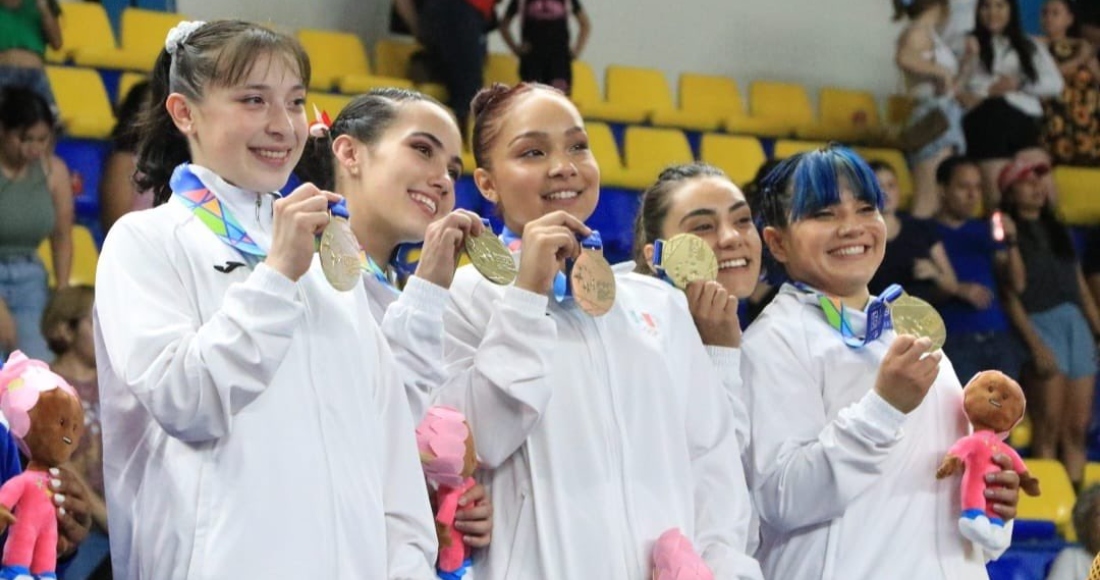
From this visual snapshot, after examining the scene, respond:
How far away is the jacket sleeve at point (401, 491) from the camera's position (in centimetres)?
251

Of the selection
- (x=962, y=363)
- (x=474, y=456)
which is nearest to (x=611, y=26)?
(x=962, y=363)

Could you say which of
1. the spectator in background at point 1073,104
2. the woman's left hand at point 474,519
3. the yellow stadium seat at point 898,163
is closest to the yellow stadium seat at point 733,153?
the yellow stadium seat at point 898,163

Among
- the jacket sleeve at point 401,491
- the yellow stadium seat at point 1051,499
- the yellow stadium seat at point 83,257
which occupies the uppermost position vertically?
the jacket sleeve at point 401,491

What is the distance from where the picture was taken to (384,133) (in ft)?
10.2

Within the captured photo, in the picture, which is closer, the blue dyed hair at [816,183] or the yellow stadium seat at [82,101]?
the blue dyed hair at [816,183]

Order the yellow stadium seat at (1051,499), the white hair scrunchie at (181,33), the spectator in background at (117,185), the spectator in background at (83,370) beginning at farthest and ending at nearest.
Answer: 1. the yellow stadium seat at (1051,499)
2. the spectator in background at (117,185)
3. the spectator in background at (83,370)
4. the white hair scrunchie at (181,33)

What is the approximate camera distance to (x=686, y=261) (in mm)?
3209

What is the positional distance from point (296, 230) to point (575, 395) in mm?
717

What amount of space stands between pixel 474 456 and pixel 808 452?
0.76 meters

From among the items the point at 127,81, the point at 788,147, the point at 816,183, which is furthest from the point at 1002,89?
the point at 816,183

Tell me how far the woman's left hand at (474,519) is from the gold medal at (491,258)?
36cm

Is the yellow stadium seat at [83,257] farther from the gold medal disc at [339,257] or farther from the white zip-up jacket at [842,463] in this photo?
the gold medal disc at [339,257]

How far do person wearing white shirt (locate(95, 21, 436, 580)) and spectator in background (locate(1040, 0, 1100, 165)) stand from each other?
6702 mm

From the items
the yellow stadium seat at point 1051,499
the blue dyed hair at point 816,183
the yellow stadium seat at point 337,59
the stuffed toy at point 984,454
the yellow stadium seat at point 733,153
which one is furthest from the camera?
the yellow stadium seat at point 733,153
